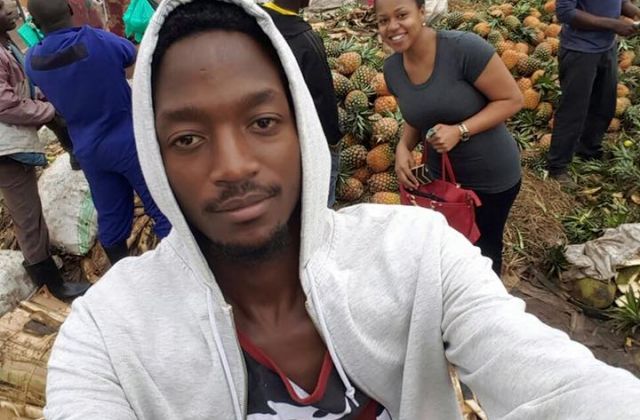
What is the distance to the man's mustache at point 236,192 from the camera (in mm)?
1001

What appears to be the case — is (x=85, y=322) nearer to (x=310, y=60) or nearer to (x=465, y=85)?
(x=465, y=85)

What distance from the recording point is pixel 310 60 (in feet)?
9.36

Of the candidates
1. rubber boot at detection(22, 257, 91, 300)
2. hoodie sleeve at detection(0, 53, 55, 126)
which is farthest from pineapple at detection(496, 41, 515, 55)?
rubber boot at detection(22, 257, 91, 300)

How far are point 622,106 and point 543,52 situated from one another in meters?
0.97

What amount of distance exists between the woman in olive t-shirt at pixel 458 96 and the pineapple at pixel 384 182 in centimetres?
146

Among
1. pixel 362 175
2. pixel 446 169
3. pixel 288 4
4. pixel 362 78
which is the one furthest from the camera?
pixel 362 78

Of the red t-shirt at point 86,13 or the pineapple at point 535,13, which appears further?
the pineapple at point 535,13

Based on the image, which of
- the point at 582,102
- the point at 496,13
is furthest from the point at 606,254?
the point at 496,13

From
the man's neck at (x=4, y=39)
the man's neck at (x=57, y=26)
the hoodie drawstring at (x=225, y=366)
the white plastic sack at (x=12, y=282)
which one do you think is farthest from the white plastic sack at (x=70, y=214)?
the hoodie drawstring at (x=225, y=366)

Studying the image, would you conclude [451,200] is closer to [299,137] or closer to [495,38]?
[299,137]

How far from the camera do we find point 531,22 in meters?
5.84

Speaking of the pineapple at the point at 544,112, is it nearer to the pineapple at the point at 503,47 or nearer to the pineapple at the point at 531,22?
the pineapple at the point at 503,47

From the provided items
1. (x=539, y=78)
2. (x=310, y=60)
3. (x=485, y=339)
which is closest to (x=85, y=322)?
(x=485, y=339)

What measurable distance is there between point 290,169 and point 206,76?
254mm
